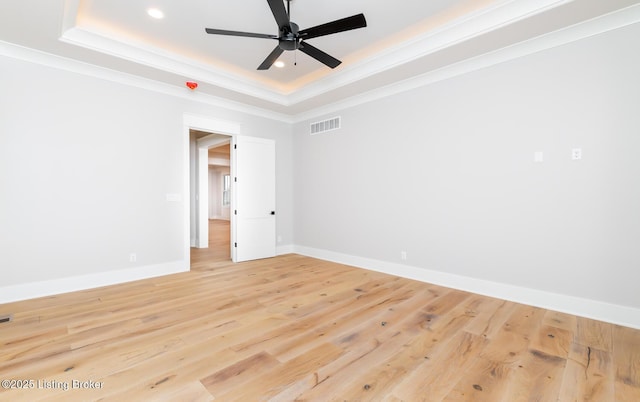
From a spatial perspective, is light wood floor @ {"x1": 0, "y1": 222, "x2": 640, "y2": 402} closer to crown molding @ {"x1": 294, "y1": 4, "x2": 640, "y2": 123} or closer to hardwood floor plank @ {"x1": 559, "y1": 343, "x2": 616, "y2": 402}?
hardwood floor plank @ {"x1": 559, "y1": 343, "x2": 616, "y2": 402}

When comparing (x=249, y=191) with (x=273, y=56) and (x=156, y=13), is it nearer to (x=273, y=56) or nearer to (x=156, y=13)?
(x=273, y=56)

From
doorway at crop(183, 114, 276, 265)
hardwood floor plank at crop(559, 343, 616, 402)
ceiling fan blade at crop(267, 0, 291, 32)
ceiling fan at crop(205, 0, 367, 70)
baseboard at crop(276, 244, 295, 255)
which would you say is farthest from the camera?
baseboard at crop(276, 244, 295, 255)

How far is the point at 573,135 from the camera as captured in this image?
291 centimetres

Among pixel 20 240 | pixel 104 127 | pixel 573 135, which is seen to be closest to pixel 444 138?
pixel 573 135

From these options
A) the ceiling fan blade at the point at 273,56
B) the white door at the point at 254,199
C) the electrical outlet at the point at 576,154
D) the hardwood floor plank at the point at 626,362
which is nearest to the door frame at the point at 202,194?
the white door at the point at 254,199

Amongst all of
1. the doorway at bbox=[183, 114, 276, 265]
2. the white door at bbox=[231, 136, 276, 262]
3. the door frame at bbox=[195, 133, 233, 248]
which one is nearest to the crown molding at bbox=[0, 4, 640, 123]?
the doorway at bbox=[183, 114, 276, 265]

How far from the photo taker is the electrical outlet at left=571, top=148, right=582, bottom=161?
2877 millimetres

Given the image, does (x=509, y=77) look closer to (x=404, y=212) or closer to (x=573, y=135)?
(x=573, y=135)

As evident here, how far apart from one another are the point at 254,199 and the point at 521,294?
4.44 m

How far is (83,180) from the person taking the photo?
3668 millimetres

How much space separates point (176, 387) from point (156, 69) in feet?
12.8

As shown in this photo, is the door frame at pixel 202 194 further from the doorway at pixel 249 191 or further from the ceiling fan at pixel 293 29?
the ceiling fan at pixel 293 29

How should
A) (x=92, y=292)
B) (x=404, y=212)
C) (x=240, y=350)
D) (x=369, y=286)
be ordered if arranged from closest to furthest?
(x=240, y=350) → (x=92, y=292) → (x=369, y=286) → (x=404, y=212)

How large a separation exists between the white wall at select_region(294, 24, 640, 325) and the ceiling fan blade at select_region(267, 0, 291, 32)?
Answer: 2381 millimetres
